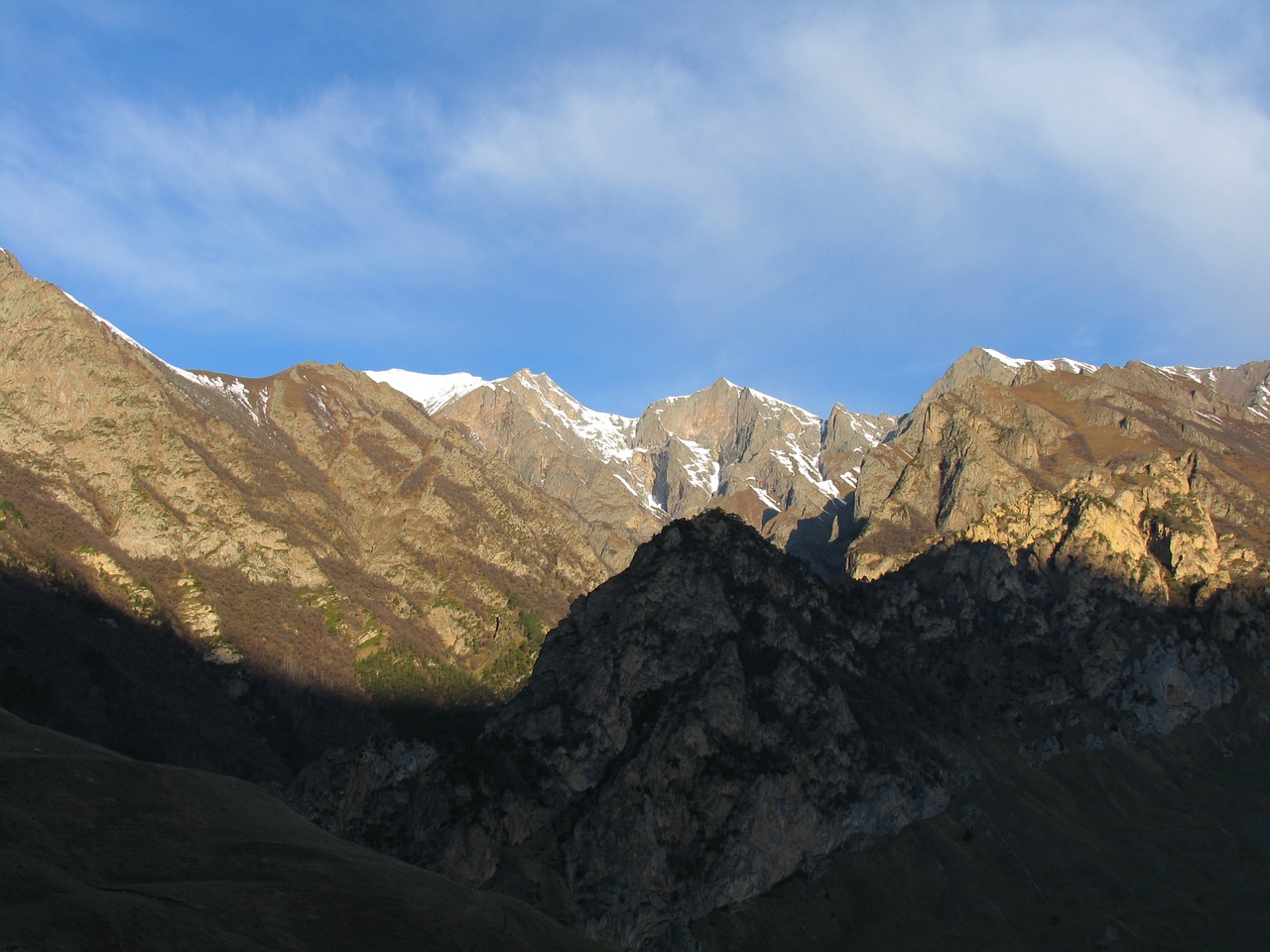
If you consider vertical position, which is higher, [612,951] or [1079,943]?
[1079,943]

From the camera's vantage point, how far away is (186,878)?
81.4 meters

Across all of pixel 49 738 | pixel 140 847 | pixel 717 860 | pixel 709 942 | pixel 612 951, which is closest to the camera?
pixel 140 847

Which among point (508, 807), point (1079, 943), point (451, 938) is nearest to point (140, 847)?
point (451, 938)

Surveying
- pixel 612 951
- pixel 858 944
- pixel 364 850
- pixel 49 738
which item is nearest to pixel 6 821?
pixel 49 738

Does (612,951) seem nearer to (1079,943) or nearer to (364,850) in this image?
(364,850)

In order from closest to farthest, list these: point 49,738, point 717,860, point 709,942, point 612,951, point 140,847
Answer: point 140,847 < point 49,738 < point 612,951 < point 709,942 < point 717,860

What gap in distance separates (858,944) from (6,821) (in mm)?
159381

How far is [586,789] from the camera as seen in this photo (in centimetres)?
19662

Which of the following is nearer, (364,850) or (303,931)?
(303,931)

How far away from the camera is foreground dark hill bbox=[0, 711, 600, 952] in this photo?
67.0 m

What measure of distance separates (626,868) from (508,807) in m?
23.5

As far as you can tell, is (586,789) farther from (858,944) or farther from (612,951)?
(612,951)

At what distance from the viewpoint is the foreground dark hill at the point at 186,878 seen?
67.0 metres

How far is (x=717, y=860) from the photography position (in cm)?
19525
